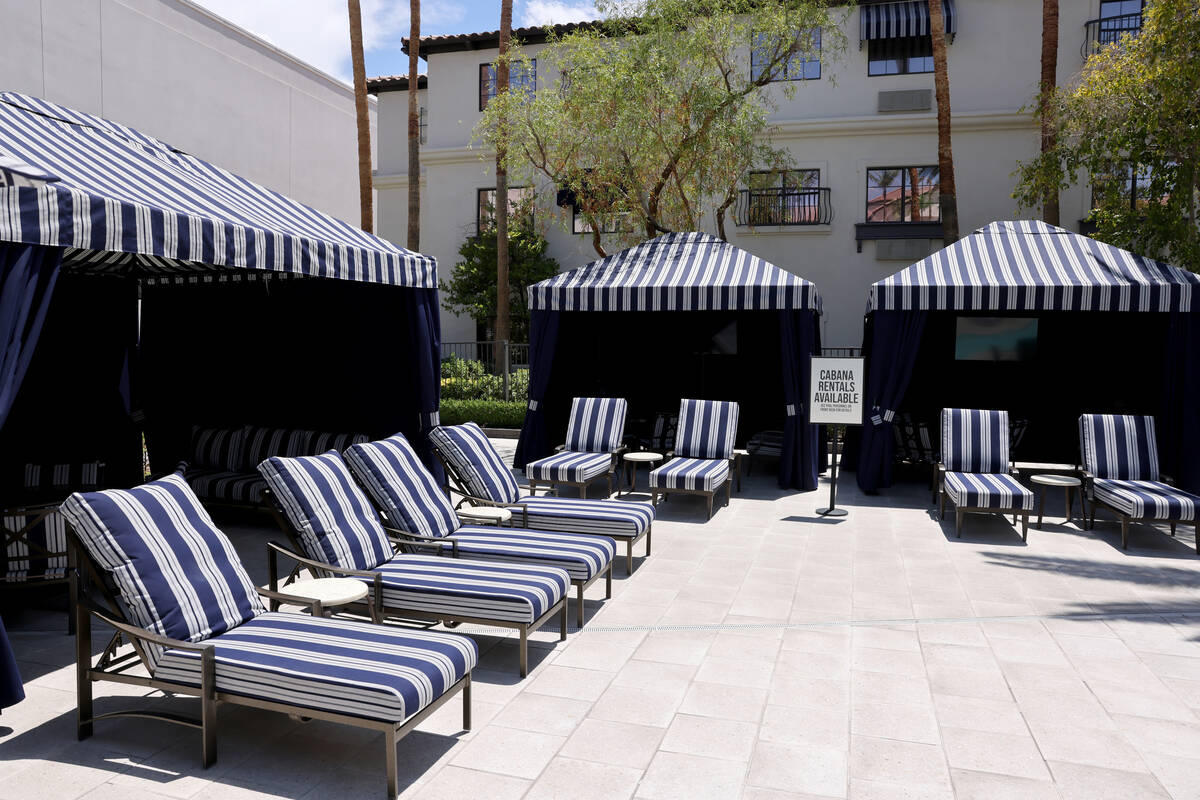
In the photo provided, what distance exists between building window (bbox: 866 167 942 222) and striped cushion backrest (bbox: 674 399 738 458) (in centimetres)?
1115

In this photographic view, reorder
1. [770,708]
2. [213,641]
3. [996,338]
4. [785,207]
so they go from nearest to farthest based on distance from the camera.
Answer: [213,641] < [770,708] < [996,338] < [785,207]

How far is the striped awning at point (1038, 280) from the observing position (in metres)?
9.83

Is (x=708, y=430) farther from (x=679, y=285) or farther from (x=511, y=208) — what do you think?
(x=511, y=208)

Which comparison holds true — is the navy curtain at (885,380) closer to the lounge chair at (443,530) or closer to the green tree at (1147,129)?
the green tree at (1147,129)

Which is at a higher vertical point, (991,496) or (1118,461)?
Result: (1118,461)

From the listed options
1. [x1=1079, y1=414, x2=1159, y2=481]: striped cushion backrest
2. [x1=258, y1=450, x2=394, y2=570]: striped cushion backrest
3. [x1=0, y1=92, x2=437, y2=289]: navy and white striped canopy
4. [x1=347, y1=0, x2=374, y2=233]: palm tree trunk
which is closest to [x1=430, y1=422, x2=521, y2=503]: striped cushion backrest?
[x1=0, y1=92, x2=437, y2=289]: navy and white striped canopy

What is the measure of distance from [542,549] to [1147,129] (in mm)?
11448

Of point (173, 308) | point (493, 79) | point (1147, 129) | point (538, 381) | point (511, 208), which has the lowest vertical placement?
point (538, 381)

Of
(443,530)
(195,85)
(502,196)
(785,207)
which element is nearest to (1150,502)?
(443,530)

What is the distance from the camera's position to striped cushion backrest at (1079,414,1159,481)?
30.5 ft

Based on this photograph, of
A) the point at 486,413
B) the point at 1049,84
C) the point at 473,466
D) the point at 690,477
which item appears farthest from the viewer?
the point at 486,413

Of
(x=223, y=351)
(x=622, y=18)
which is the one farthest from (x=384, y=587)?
(x=622, y=18)

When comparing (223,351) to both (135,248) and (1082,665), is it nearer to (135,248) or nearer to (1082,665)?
(135,248)

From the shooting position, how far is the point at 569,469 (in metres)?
9.51
